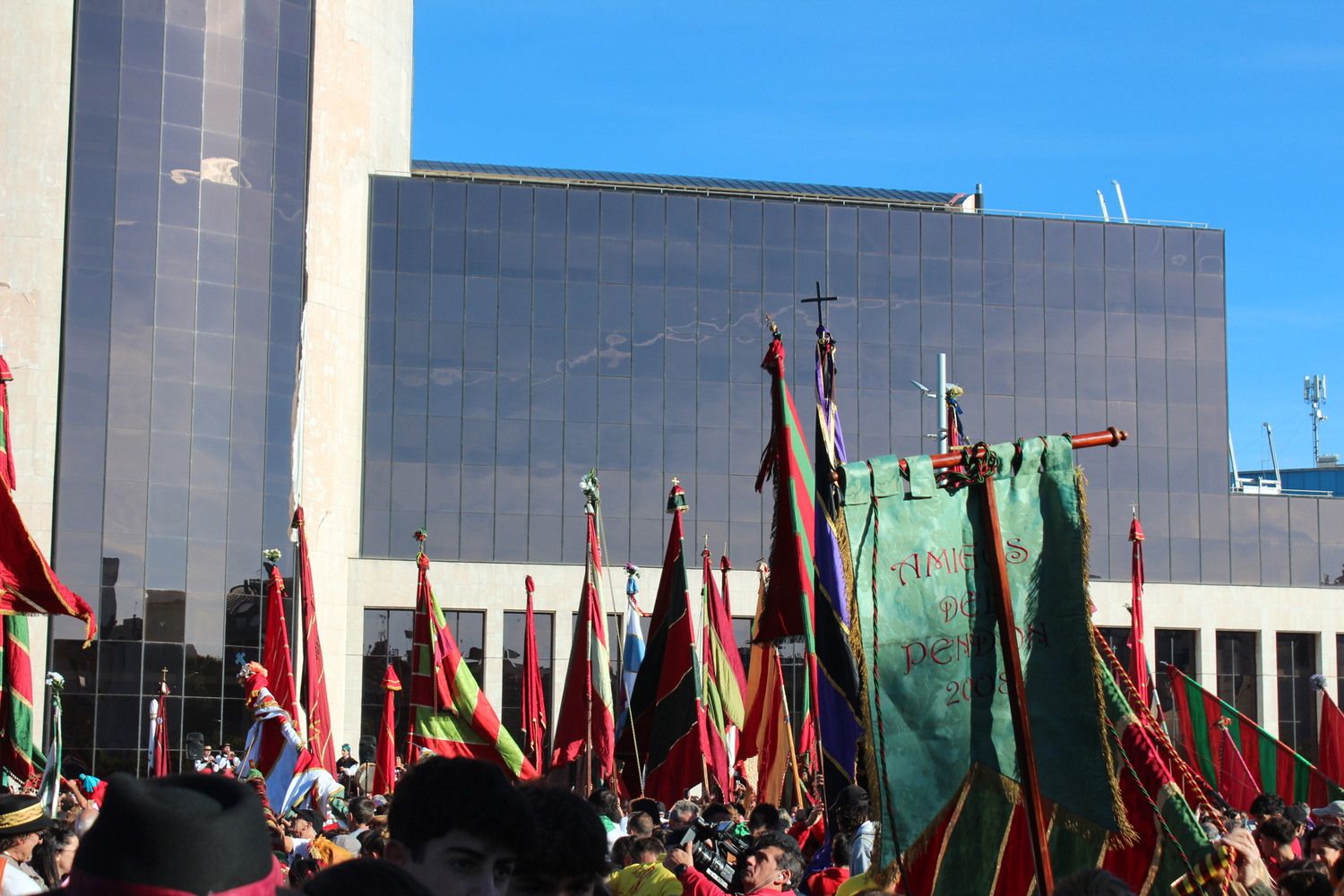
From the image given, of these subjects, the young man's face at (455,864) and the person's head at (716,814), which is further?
the person's head at (716,814)

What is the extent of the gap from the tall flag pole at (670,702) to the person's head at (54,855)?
8.89 metres

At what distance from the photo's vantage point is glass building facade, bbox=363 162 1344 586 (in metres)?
43.8

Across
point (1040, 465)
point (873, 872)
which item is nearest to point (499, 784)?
point (873, 872)

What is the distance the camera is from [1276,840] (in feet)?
29.0

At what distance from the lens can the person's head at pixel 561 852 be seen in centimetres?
400

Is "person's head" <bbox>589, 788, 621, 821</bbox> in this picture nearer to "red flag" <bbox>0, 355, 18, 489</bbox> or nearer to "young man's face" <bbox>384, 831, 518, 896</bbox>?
"red flag" <bbox>0, 355, 18, 489</bbox>

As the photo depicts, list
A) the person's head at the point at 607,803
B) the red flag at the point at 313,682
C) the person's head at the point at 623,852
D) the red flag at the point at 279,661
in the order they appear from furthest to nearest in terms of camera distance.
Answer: the red flag at the point at 279,661
the red flag at the point at 313,682
the person's head at the point at 607,803
the person's head at the point at 623,852

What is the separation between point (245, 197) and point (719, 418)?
13305 mm

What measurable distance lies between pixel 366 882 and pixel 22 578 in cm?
947

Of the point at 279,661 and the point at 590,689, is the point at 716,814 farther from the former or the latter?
A: the point at 279,661

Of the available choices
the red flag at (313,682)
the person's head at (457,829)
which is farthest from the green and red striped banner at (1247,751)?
the person's head at (457,829)

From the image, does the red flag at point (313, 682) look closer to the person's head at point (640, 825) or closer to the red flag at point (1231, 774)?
the red flag at point (1231, 774)

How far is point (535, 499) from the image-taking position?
4384cm

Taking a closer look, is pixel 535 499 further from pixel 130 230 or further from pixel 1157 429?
pixel 1157 429
